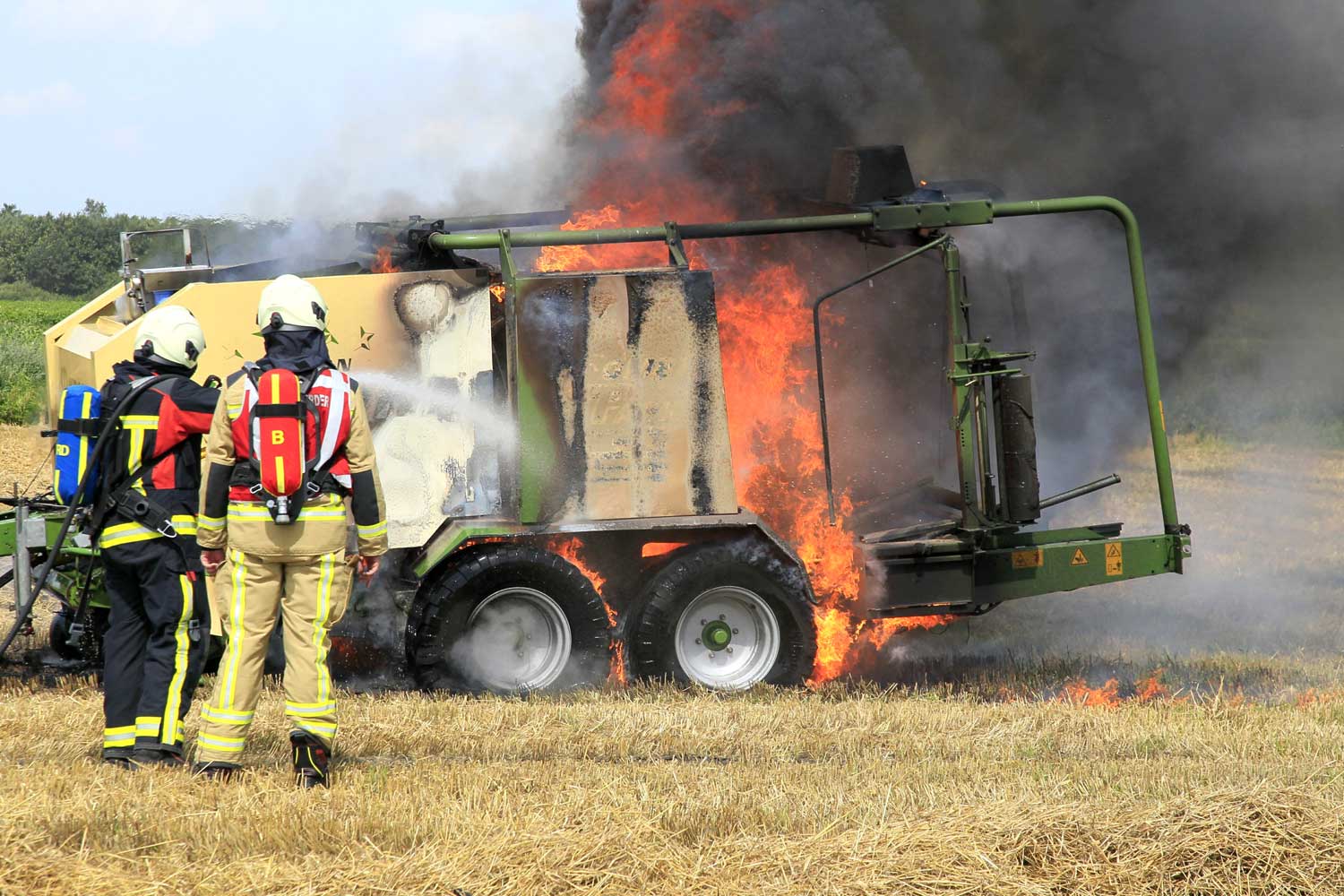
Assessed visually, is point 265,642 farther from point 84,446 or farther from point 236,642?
point 84,446

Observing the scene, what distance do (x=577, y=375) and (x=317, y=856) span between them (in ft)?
12.1

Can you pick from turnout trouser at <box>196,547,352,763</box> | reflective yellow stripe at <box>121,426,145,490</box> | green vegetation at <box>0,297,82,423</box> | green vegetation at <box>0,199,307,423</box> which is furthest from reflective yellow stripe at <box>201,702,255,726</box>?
green vegetation at <box>0,199,307,423</box>

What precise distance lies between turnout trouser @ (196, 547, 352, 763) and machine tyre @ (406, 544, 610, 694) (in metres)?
2.09

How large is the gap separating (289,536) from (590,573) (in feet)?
8.76

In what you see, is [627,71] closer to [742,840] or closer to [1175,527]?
[1175,527]

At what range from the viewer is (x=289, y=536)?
206 inches

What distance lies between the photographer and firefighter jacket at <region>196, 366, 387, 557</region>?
5.21 m

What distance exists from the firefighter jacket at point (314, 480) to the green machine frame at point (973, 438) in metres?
2.09

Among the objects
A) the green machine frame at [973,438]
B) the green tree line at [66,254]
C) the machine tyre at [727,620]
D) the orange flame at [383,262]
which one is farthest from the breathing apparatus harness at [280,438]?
the green tree line at [66,254]

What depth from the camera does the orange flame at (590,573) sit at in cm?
757

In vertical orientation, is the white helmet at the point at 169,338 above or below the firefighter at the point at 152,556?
above

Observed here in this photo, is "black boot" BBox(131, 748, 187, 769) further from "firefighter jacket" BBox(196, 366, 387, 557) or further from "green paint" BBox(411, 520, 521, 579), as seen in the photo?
"green paint" BBox(411, 520, 521, 579)

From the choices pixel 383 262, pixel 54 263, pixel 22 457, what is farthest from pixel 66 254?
pixel 383 262

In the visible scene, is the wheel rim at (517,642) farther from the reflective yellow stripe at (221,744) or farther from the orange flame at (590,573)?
the reflective yellow stripe at (221,744)
